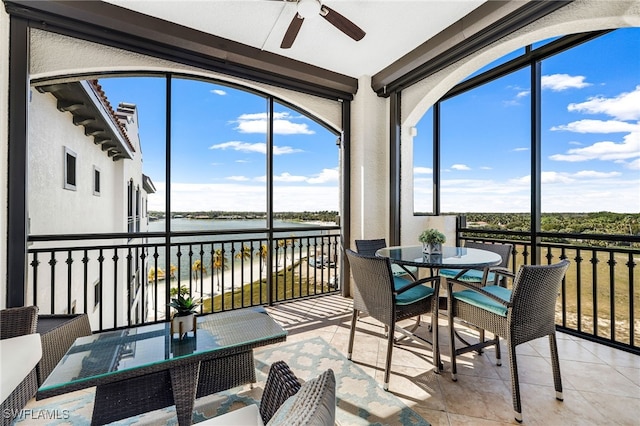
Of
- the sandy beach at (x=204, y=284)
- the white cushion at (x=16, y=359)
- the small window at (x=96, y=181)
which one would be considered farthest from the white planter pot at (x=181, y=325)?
the small window at (x=96, y=181)

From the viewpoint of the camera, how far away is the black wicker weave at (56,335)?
1756 millimetres

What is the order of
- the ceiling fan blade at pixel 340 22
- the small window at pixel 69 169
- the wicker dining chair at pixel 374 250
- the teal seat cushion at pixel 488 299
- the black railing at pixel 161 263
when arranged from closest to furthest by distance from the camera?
the teal seat cushion at pixel 488 299 → the ceiling fan blade at pixel 340 22 → the black railing at pixel 161 263 → the wicker dining chair at pixel 374 250 → the small window at pixel 69 169

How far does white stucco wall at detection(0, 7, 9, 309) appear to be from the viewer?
87.8 inches

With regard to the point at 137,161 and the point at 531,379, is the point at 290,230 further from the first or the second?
the point at 137,161

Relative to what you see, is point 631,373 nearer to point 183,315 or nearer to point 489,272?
point 489,272

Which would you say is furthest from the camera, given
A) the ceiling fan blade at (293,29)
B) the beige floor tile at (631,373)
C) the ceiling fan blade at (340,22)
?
the ceiling fan blade at (293,29)

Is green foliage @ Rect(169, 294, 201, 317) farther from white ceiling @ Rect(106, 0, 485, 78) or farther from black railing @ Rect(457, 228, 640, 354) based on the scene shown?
black railing @ Rect(457, 228, 640, 354)

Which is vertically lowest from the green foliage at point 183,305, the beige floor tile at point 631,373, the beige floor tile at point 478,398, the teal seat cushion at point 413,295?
the beige floor tile at point 478,398

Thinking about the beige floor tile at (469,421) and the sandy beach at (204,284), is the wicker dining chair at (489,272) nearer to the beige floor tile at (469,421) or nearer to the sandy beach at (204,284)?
the beige floor tile at (469,421)

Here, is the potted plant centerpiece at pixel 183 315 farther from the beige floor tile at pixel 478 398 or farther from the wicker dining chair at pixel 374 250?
the wicker dining chair at pixel 374 250

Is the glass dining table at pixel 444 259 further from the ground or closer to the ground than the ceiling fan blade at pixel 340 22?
closer to the ground

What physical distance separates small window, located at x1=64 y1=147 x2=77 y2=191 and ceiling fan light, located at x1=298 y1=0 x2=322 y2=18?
3.78m

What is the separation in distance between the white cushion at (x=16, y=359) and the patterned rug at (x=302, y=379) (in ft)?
1.49

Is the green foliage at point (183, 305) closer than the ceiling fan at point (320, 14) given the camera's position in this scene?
Yes
